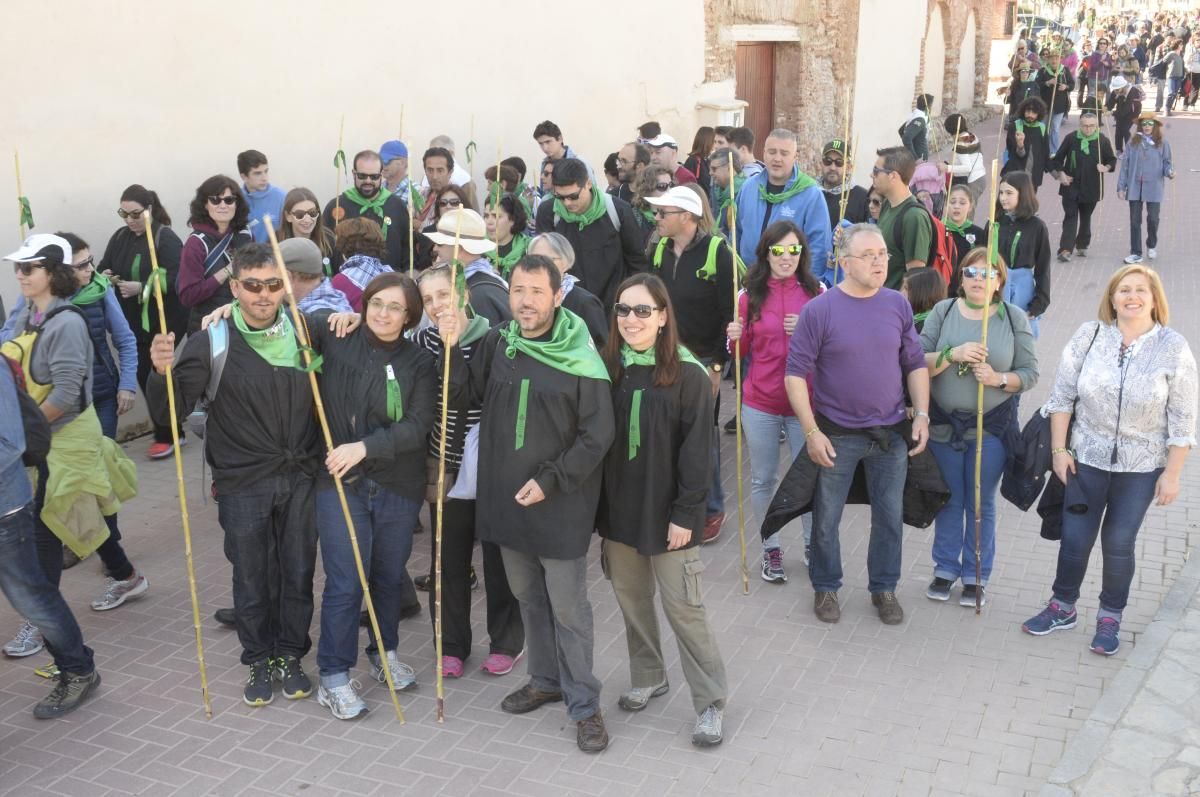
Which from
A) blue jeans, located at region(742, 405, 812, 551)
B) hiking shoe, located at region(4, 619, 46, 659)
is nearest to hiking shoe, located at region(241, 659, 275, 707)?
hiking shoe, located at region(4, 619, 46, 659)

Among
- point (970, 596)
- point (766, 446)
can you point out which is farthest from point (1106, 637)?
point (766, 446)

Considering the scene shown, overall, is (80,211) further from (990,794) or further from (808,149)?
(808,149)

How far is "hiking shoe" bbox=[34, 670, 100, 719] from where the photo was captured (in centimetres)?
529

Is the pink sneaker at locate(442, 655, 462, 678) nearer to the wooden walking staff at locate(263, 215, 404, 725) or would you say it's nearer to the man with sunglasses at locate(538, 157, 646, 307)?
the wooden walking staff at locate(263, 215, 404, 725)

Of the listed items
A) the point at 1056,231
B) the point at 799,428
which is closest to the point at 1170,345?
the point at 799,428

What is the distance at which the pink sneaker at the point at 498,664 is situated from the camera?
5.61 meters

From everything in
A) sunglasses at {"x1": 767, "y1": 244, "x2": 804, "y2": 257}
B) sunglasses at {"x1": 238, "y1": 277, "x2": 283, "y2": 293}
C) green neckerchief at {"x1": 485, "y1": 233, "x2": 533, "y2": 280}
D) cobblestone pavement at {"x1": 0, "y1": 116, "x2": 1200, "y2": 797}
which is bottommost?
cobblestone pavement at {"x1": 0, "y1": 116, "x2": 1200, "y2": 797}

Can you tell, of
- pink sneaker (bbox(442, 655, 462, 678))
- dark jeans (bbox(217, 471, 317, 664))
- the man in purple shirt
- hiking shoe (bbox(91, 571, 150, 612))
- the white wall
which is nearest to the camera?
dark jeans (bbox(217, 471, 317, 664))

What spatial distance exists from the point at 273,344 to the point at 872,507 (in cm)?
289

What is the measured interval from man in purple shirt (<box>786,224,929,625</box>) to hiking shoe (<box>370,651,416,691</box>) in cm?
206

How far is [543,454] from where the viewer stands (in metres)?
4.82

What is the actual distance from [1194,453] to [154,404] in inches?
266

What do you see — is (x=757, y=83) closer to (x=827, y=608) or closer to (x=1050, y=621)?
(x=827, y=608)

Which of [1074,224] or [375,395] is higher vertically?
[375,395]
